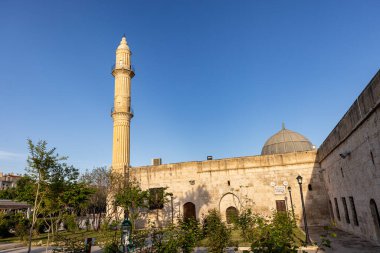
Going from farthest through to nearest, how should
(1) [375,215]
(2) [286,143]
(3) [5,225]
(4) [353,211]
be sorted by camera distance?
(2) [286,143], (3) [5,225], (4) [353,211], (1) [375,215]

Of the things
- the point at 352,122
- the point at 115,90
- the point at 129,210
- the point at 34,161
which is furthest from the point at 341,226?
the point at 115,90

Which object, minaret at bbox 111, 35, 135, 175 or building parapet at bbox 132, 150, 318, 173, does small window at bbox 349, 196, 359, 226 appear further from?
minaret at bbox 111, 35, 135, 175

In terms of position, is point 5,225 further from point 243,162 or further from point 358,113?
point 358,113

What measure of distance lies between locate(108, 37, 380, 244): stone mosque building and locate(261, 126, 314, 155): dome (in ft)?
0.29

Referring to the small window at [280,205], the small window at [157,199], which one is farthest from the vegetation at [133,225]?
the small window at [280,205]

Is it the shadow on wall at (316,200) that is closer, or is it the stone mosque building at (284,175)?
the stone mosque building at (284,175)

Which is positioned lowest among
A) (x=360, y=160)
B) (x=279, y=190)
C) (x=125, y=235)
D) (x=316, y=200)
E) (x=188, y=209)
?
(x=188, y=209)

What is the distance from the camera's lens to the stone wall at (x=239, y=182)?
18072 mm

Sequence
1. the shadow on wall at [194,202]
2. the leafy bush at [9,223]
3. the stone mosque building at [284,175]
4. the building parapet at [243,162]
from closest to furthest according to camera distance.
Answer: the stone mosque building at [284,175] → the building parapet at [243,162] → the leafy bush at [9,223] → the shadow on wall at [194,202]

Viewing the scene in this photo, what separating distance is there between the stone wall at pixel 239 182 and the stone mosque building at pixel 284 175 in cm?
6

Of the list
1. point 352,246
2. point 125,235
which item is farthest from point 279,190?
point 125,235

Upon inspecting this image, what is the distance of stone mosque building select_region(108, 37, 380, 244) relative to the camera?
8.91m

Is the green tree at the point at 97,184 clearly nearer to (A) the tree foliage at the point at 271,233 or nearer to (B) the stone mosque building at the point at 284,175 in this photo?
(B) the stone mosque building at the point at 284,175

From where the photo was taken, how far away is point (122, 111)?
24.2 metres
